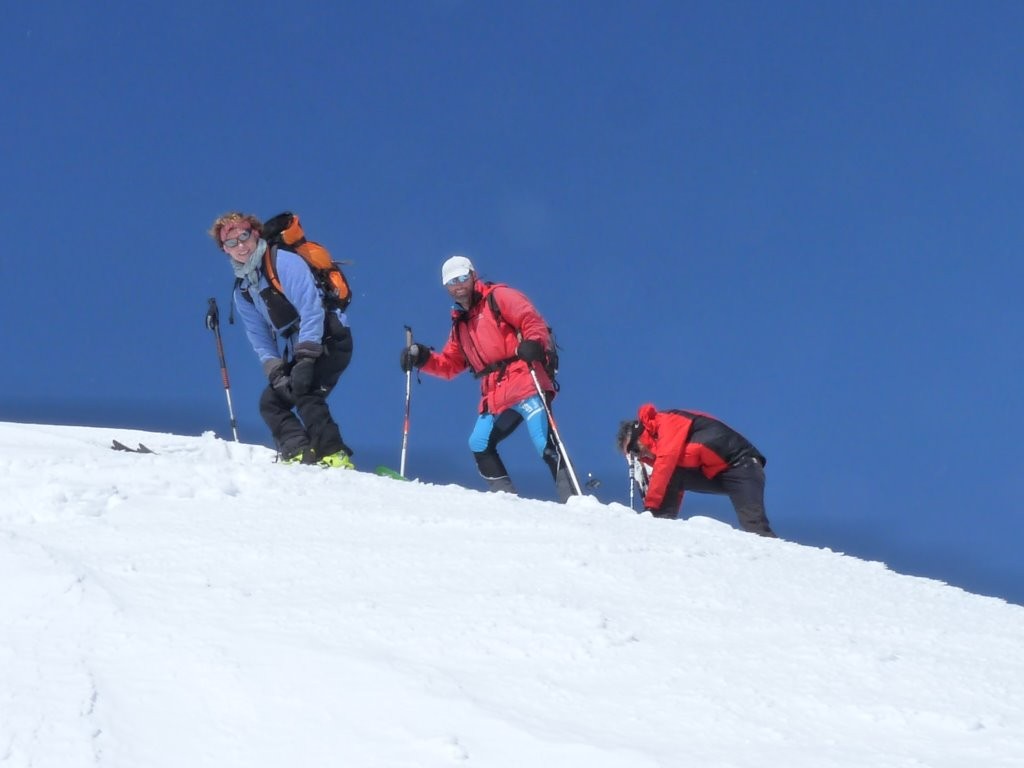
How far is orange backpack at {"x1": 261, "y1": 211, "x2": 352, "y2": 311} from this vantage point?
7.24 metres

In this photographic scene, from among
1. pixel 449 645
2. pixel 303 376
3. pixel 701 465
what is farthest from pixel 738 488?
pixel 449 645

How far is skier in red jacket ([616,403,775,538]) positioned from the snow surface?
8.54 ft

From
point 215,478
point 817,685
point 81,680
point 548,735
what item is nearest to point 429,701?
point 548,735

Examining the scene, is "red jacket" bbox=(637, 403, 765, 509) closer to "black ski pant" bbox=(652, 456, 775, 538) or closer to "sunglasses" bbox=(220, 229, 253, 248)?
"black ski pant" bbox=(652, 456, 775, 538)

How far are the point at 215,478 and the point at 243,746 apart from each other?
2.94 m

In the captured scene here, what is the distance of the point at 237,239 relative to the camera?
705 centimetres

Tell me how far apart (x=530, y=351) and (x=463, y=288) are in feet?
2.54

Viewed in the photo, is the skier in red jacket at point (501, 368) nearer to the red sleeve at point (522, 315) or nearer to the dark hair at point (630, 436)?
the red sleeve at point (522, 315)

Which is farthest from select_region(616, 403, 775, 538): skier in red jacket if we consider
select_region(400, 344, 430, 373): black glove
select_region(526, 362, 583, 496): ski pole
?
select_region(400, 344, 430, 373): black glove

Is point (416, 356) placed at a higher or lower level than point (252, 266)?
higher

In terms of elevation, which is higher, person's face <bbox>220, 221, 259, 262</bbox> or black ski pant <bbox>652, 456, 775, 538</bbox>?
person's face <bbox>220, 221, 259, 262</bbox>

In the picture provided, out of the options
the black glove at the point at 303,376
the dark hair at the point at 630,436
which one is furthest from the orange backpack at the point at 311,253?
the dark hair at the point at 630,436

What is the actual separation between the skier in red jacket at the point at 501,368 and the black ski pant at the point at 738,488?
0.76 meters

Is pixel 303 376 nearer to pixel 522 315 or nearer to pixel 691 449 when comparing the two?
pixel 522 315
